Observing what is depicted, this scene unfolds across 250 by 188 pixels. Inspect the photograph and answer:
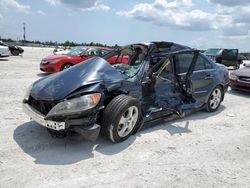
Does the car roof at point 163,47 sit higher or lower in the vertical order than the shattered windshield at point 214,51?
higher

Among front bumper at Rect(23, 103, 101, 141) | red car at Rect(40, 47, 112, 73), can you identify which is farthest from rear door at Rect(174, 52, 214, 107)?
red car at Rect(40, 47, 112, 73)

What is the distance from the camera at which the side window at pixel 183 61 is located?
5.64 metres

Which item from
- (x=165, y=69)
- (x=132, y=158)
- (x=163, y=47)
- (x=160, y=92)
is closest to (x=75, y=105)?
(x=132, y=158)

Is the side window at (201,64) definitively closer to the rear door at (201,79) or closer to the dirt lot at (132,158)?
the rear door at (201,79)

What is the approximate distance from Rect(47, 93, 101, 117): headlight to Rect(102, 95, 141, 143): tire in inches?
12.1

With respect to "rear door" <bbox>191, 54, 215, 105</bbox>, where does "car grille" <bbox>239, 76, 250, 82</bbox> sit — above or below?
below

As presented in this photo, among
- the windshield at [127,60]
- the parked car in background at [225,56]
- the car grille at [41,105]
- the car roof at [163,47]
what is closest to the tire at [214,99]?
the car roof at [163,47]

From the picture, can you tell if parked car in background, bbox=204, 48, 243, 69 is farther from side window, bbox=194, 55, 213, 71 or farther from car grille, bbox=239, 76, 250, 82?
side window, bbox=194, 55, 213, 71

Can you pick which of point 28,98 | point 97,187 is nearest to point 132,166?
point 97,187

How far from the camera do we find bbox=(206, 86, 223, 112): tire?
21.6ft

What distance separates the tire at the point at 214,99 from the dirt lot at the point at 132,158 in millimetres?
988

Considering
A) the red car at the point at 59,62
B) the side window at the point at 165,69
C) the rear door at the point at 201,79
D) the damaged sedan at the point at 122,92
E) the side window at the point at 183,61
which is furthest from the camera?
the red car at the point at 59,62

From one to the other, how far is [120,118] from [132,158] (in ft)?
2.04

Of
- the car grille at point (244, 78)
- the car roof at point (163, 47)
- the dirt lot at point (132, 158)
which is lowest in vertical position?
the dirt lot at point (132, 158)
